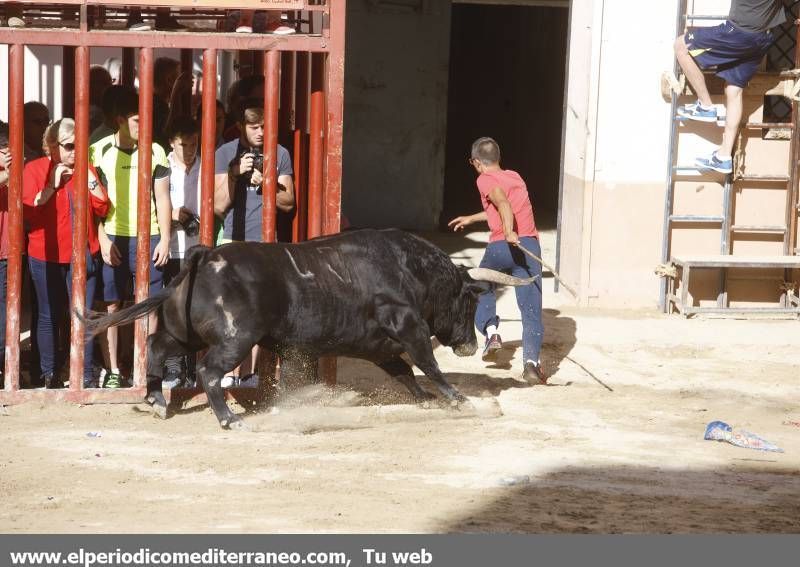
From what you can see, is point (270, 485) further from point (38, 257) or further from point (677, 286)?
point (677, 286)

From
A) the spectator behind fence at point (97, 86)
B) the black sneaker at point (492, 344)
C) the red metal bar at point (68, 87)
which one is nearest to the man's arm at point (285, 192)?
the black sneaker at point (492, 344)

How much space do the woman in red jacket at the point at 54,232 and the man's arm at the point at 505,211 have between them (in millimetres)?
2584

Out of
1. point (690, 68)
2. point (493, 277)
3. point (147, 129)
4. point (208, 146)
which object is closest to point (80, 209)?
point (147, 129)

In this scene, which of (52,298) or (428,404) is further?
(52,298)

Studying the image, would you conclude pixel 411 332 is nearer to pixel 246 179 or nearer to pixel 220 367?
pixel 220 367

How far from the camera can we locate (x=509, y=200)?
10031 millimetres

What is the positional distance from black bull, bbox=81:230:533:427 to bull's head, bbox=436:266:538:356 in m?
0.01

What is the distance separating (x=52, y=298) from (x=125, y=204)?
0.73 meters

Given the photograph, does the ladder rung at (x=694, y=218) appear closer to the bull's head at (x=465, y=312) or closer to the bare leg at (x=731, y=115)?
the bare leg at (x=731, y=115)

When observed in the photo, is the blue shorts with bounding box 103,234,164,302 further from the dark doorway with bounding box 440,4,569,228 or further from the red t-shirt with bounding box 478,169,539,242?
the dark doorway with bounding box 440,4,569,228

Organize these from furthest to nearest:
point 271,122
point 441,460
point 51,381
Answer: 1. point 51,381
2. point 271,122
3. point 441,460

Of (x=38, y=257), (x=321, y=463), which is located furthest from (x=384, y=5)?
(x=321, y=463)

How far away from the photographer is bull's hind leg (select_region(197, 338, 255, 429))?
8266mm

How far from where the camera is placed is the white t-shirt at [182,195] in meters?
9.20
